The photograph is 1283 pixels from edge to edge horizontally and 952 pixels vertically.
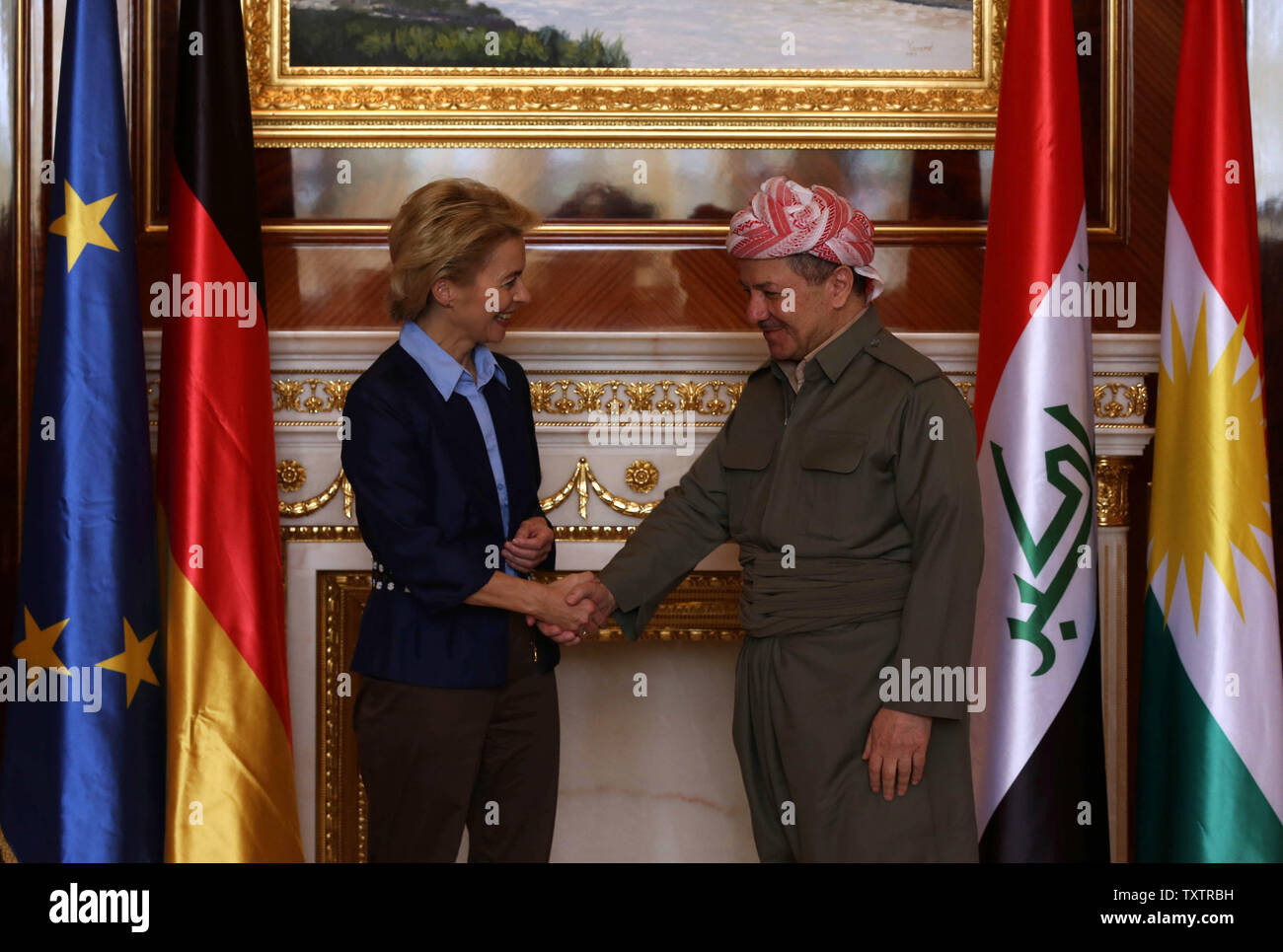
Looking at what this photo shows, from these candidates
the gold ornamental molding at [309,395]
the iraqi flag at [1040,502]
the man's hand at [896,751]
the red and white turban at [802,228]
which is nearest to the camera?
the man's hand at [896,751]

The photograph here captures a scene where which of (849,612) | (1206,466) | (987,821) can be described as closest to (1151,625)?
(1206,466)

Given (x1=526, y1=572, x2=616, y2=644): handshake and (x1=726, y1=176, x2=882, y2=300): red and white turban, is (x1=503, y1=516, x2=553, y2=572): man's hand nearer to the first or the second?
(x1=526, y1=572, x2=616, y2=644): handshake

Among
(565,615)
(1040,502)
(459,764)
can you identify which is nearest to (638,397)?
(565,615)

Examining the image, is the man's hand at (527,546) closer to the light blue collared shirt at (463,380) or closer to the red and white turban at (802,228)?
the light blue collared shirt at (463,380)

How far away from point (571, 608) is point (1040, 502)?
1.02 meters

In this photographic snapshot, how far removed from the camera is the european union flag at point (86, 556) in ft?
8.29

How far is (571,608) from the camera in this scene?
236 cm

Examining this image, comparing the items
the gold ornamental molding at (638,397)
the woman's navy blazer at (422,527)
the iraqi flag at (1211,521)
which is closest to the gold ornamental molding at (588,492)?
the gold ornamental molding at (638,397)

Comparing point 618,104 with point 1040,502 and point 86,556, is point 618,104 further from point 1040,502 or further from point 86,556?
point 86,556

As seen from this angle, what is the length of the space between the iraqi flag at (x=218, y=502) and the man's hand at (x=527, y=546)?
0.63m

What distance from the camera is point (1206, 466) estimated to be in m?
2.66
